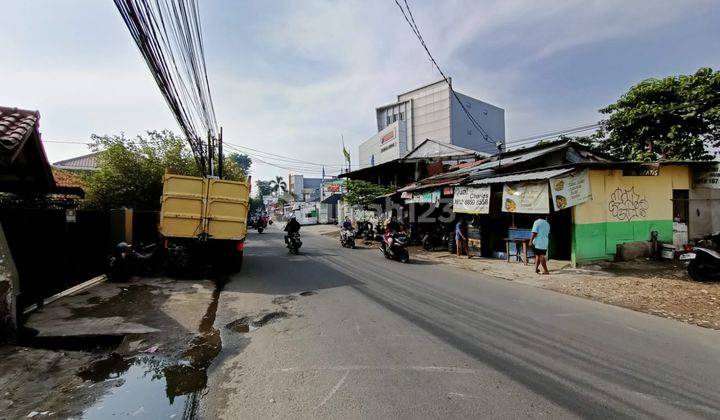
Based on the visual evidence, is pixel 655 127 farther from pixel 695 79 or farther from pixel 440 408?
pixel 440 408

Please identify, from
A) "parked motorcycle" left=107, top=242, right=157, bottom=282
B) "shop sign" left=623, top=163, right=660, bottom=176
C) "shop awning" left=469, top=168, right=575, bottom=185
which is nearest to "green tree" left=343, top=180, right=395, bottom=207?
"shop awning" left=469, top=168, right=575, bottom=185

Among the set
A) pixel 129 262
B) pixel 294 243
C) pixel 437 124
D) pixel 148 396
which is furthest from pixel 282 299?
pixel 437 124

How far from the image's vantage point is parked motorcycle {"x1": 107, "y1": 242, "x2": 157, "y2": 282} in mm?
8828

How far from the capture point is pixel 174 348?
4.65 metres

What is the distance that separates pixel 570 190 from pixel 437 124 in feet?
104

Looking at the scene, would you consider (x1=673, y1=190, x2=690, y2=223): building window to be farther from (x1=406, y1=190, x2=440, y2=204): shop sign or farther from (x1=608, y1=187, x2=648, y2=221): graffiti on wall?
(x1=406, y1=190, x2=440, y2=204): shop sign

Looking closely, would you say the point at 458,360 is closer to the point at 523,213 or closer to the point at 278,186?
the point at 523,213

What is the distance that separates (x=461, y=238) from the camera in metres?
14.3

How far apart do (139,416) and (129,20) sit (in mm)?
5014

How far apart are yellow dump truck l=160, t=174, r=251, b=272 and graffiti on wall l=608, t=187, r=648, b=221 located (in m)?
10.9

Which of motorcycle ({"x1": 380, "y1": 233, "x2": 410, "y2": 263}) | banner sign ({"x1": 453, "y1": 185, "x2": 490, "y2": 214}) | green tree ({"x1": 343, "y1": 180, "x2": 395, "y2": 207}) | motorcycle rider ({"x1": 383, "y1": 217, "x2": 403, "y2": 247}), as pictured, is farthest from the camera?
green tree ({"x1": 343, "y1": 180, "x2": 395, "y2": 207})

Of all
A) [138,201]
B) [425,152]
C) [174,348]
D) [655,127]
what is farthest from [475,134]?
[174,348]

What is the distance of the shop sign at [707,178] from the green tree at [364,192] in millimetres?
14979

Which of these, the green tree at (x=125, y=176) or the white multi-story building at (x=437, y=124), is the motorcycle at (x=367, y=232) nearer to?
the green tree at (x=125, y=176)
